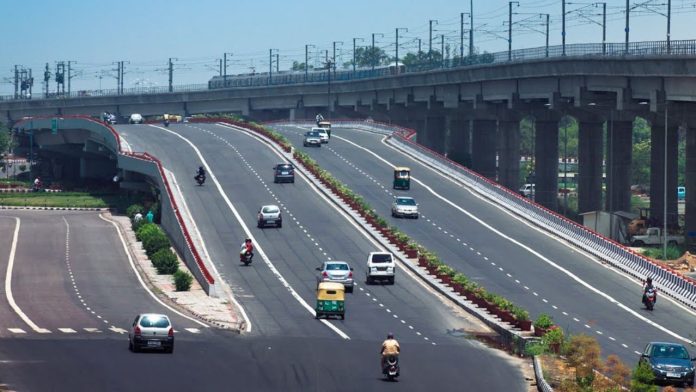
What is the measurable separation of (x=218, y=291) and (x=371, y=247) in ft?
52.1

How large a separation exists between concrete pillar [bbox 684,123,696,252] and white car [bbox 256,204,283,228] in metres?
30.6

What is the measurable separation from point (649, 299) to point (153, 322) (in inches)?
1062

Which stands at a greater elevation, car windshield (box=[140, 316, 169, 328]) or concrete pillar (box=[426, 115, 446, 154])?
concrete pillar (box=[426, 115, 446, 154])

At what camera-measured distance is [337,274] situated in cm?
6881

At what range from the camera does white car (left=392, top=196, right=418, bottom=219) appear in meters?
94.6

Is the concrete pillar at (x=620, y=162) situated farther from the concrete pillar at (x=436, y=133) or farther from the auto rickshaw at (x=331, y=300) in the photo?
the auto rickshaw at (x=331, y=300)

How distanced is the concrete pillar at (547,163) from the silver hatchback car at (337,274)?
70239mm

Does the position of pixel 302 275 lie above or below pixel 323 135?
below

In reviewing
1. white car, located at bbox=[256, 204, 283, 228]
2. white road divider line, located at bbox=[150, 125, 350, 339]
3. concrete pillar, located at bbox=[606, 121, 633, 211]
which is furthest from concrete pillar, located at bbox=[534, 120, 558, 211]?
white car, located at bbox=[256, 204, 283, 228]

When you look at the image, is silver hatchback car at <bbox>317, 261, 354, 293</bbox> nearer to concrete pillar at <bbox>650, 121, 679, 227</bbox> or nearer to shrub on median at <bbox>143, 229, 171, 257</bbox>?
shrub on median at <bbox>143, 229, 171, 257</bbox>


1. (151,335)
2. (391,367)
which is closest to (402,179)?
(151,335)

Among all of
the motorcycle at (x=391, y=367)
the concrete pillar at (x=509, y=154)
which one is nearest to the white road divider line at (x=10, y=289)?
the motorcycle at (x=391, y=367)

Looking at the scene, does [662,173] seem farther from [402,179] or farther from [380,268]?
[380,268]

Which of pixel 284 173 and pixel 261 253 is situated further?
pixel 284 173
